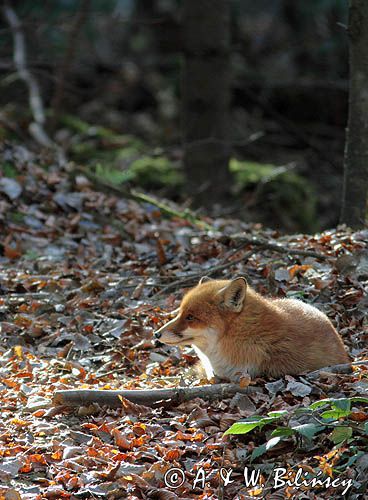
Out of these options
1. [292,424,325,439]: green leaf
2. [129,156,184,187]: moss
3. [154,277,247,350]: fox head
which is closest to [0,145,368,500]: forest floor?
[292,424,325,439]: green leaf

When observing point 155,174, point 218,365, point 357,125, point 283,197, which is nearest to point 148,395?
point 218,365

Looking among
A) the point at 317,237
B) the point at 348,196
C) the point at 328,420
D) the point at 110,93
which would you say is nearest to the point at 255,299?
the point at 328,420

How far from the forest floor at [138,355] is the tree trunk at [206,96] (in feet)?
9.87

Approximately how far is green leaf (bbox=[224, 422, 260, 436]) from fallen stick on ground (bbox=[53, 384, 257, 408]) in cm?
65

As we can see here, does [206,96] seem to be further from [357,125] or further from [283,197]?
[357,125]

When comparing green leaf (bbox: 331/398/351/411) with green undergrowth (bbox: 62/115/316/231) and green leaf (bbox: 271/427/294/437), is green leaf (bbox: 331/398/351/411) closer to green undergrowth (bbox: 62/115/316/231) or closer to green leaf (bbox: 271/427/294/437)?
green leaf (bbox: 271/427/294/437)

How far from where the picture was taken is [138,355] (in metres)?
6.77

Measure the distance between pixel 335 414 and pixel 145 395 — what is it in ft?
4.69

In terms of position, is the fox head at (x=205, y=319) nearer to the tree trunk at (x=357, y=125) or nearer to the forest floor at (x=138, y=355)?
the forest floor at (x=138, y=355)

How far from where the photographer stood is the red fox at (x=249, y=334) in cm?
564

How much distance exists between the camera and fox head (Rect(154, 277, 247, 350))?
5.80 meters

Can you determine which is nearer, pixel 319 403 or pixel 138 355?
pixel 319 403

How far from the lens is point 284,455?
190 inches

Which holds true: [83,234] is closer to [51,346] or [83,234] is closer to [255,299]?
[51,346]
